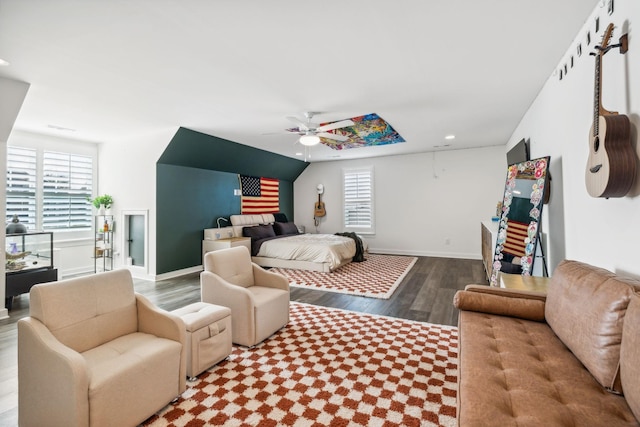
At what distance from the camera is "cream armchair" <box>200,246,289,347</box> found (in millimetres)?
2705

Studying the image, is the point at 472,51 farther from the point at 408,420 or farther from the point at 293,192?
the point at 293,192

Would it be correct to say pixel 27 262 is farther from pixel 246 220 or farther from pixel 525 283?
pixel 525 283

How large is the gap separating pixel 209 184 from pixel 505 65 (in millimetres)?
5633

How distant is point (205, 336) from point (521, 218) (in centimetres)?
347

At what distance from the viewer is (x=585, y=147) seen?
7.35ft

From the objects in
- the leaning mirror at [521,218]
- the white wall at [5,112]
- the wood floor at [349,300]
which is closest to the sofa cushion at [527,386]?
the leaning mirror at [521,218]

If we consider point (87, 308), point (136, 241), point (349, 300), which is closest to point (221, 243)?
point (136, 241)

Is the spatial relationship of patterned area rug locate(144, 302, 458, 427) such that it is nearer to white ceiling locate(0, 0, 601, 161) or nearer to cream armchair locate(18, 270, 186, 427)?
cream armchair locate(18, 270, 186, 427)

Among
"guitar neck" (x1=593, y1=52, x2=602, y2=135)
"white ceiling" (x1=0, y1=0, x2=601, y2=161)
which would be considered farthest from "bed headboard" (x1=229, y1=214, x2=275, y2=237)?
"guitar neck" (x1=593, y1=52, x2=602, y2=135)

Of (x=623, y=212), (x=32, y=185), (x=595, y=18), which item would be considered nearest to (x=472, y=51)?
(x=595, y=18)

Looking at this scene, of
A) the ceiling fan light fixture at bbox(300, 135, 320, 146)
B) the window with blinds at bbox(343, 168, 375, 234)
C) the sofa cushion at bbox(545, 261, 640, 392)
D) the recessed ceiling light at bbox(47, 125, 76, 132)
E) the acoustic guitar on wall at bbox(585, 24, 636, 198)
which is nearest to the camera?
the sofa cushion at bbox(545, 261, 640, 392)

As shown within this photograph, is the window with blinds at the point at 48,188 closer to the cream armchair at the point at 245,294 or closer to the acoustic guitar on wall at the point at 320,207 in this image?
the cream armchair at the point at 245,294

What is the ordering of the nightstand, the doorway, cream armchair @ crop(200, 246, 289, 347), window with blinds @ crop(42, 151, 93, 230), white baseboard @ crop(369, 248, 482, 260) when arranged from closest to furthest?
cream armchair @ crop(200, 246, 289, 347) → window with blinds @ crop(42, 151, 93, 230) → the doorway → the nightstand → white baseboard @ crop(369, 248, 482, 260)

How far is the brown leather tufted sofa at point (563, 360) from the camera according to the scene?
3.60 feet
